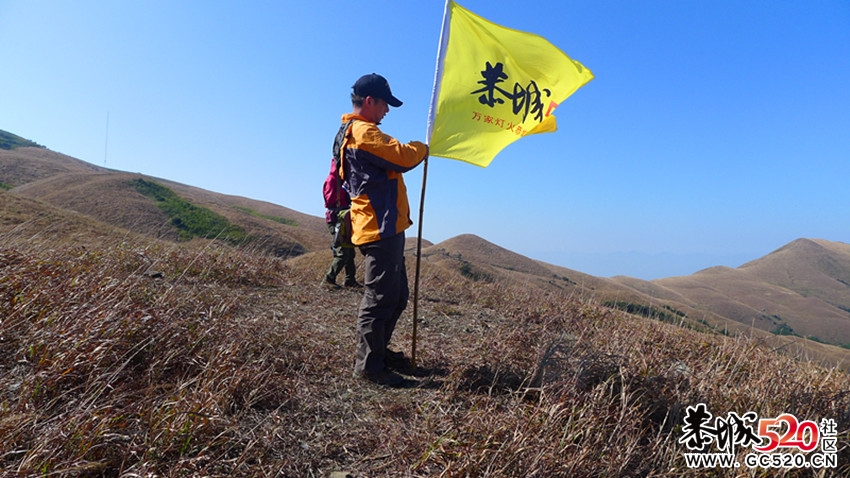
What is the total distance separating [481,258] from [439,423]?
1417 centimetres

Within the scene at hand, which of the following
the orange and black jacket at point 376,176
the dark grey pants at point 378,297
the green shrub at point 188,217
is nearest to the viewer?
the orange and black jacket at point 376,176

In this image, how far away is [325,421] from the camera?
290 centimetres

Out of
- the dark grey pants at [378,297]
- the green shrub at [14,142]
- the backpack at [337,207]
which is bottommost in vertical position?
the dark grey pants at [378,297]

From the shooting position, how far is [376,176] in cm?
344

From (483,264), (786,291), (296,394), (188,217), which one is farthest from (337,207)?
(786,291)

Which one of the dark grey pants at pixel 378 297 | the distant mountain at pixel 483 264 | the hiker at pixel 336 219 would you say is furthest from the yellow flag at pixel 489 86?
the distant mountain at pixel 483 264

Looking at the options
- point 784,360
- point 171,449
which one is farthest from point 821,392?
point 171,449

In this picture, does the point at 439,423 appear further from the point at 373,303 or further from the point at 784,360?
the point at 784,360

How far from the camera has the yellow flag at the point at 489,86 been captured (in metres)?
3.82

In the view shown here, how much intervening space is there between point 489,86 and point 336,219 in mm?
3364

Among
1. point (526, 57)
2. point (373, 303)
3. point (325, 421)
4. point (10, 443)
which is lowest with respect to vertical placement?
point (325, 421)

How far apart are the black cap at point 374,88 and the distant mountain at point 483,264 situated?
15.6 feet

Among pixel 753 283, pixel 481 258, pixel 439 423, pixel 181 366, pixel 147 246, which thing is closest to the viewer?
pixel 439 423

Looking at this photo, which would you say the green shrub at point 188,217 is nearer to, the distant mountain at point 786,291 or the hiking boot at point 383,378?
the hiking boot at point 383,378
